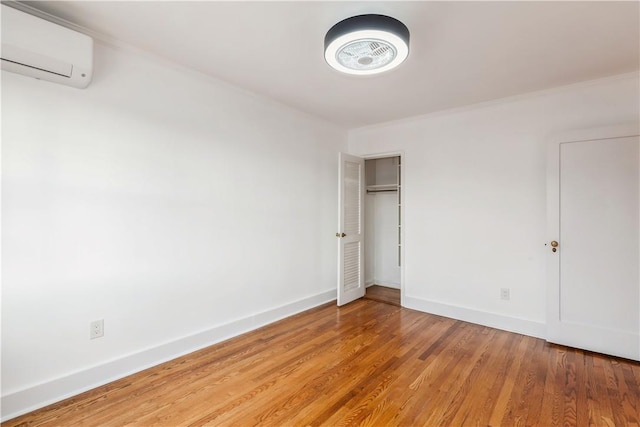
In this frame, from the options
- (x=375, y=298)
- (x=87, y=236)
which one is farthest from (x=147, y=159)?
(x=375, y=298)

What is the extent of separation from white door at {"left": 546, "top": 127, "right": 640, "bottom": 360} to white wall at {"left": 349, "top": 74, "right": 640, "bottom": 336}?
0.18 meters

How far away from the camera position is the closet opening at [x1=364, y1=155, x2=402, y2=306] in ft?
15.8

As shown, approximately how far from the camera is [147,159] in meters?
2.39

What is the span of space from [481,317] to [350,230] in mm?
1837

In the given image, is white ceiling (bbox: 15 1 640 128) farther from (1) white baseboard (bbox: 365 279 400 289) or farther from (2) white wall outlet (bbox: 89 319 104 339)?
(1) white baseboard (bbox: 365 279 400 289)

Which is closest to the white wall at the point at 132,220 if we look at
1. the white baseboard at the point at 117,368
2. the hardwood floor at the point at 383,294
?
the white baseboard at the point at 117,368

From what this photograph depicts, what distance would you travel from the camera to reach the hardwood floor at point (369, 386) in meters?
1.83

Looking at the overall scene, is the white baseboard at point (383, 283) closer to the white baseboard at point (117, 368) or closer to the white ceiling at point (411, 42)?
the white baseboard at point (117, 368)

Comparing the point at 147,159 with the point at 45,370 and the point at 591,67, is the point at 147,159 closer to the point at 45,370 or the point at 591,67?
the point at 45,370

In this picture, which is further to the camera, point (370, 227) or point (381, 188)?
point (370, 227)

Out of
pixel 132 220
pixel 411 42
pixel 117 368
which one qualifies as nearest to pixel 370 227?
pixel 411 42

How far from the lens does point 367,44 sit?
1.91m

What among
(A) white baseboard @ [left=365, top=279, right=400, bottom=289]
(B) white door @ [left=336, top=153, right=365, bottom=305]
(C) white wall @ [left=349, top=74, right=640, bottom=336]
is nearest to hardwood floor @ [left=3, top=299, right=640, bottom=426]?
(C) white wall @ [left=349, top=74, right=640, bottom=336]

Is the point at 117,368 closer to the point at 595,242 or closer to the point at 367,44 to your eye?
the point at 367,44
